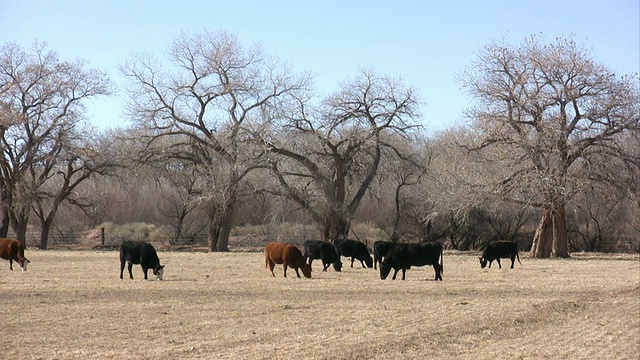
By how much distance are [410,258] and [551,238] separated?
18.8 meters

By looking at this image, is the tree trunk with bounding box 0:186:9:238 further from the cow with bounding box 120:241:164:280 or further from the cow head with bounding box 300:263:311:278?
the cow head with bounding box 300:263:311:278

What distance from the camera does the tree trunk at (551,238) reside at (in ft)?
130

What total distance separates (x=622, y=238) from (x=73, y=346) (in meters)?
45.4

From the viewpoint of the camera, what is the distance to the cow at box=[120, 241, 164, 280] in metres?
22.1

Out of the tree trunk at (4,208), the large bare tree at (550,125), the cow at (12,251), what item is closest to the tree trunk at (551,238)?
the large bare tree at (550,125)

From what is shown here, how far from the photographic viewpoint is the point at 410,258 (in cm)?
2330

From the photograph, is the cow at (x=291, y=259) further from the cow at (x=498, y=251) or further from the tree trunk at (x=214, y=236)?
the tree trunk at (x=214, y=236)

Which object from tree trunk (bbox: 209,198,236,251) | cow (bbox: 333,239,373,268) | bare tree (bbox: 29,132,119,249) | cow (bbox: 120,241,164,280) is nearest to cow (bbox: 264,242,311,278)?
cow (bbox: 120,241,164,280)

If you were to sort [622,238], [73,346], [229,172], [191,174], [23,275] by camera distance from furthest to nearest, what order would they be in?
[622,238], [191,174], [229,172], [23,275], [73,346]

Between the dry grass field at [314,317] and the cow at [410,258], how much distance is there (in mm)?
549

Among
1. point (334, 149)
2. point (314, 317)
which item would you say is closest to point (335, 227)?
point (334, 149)

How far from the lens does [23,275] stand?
76.2ft

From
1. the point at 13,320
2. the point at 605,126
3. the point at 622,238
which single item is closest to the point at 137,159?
the point at 605,126

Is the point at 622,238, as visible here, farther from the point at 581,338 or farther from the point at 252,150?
the point at 581,338
